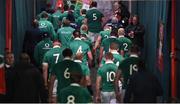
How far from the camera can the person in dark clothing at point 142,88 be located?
11.5 meters

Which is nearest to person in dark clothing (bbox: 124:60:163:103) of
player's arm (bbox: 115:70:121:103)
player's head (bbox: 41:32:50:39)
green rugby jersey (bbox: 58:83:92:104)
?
player's arm (bbox: 115:70:121:103)

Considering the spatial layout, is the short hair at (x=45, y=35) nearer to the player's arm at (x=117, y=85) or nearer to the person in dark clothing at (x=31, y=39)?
the person in dark clothing at (x=31, y=39)

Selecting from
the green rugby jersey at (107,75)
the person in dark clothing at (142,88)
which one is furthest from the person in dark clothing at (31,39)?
the person in dark clothing at (142,88)

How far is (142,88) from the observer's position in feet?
37.8

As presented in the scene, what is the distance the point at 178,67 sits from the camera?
1452 centimetres

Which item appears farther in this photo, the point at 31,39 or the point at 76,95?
the point at 31,39

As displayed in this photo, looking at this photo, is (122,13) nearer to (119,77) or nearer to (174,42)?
(174,42)

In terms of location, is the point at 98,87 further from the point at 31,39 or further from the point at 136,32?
the point at 136,32

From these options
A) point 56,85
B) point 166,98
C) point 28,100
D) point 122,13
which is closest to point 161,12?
point 166,98

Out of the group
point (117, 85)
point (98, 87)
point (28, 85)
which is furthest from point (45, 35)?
point (28, 85)

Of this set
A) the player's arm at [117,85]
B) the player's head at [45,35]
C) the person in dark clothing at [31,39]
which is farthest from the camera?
the person in dark clothing at [31,39]

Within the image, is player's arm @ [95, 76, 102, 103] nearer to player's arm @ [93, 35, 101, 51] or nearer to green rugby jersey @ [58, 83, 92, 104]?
green rugby jersey @ [58, 83, 92, 104]

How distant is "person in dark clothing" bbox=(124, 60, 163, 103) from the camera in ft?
37.8

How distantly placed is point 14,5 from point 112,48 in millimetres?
4441
